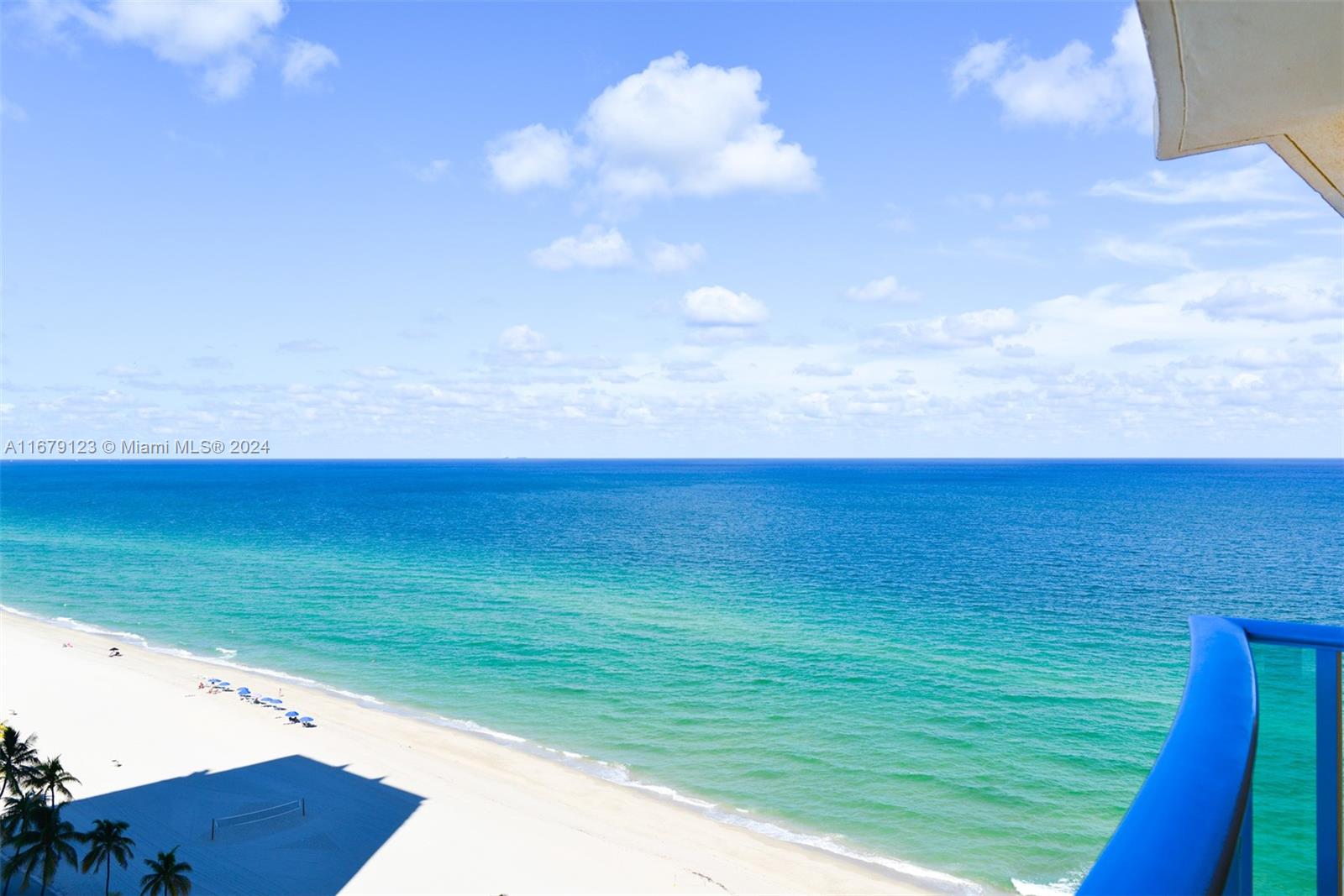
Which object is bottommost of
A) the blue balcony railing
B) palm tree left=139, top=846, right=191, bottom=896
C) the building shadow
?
the building shadow

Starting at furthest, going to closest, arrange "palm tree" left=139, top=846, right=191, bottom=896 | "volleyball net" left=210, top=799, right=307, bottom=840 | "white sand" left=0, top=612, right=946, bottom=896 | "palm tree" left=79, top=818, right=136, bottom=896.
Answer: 1. "volleyball net" left=210, top=799, right=307, bottom=840
2. "white sand" left=0, top=612, right=946, bottom=896
3. "palm tree" left=79, top=818, right=136, bottom=896
4. "palm tree" left=139, top=846, right=191, bottom=896

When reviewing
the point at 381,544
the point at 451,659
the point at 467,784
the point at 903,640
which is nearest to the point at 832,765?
the point at 467,784

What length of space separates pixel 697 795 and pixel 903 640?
53.0 ft

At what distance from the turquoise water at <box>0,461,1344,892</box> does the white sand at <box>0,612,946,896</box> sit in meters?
1.89

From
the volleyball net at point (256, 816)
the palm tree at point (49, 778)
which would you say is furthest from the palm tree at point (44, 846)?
the volleyball net at point (256, 816)

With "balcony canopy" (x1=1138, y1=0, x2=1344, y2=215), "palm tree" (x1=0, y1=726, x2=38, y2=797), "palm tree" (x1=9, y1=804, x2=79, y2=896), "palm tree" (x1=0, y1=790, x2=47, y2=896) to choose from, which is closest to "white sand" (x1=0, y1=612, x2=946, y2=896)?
"palm tree" (x1=9, y1=804, x2=79, y2=896)

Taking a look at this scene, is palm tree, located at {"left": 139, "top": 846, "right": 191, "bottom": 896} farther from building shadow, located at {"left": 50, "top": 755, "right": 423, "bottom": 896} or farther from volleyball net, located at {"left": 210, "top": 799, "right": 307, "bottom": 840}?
volleyball net, located at {"left": 210, "top": 799, "right": 307, "bottom": 840}

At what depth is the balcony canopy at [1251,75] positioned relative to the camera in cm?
151

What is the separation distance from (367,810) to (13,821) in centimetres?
702

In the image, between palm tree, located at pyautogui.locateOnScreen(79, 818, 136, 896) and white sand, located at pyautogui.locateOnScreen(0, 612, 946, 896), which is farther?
white sand, located at pyautogui.locateOnScreen(0, 612, 946, 896)

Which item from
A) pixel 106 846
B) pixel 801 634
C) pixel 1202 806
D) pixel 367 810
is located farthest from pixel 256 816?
pixel 1202 806

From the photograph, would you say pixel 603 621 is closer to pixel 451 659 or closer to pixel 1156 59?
pixel 451 659

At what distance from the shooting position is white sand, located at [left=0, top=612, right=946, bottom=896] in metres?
17.5

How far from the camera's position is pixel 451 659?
34562 millimetres
